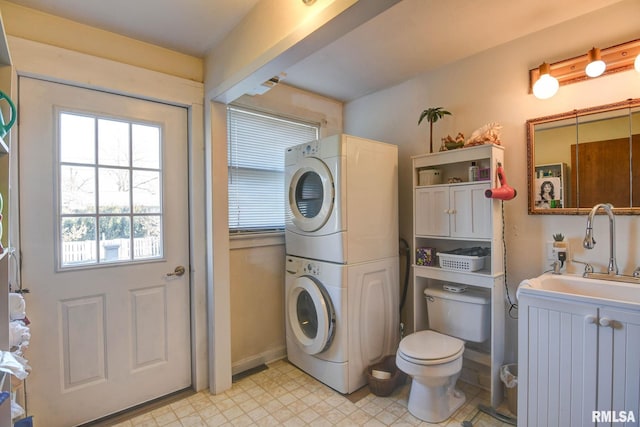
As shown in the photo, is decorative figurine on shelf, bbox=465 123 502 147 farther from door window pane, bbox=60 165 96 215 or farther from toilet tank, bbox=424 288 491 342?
door window pane, bbox=60 165 96 215

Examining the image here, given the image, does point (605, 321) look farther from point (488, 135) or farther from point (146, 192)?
point (146, 192)

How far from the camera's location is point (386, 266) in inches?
93.8

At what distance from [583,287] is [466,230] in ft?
2.15

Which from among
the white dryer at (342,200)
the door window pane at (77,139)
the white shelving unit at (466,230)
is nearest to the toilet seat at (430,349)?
the white shelving unit at (466,230)

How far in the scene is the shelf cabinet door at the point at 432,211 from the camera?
86.2 inches

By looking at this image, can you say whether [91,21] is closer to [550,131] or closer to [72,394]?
[72,394]

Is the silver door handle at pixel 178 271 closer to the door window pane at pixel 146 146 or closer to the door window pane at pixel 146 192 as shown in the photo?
the door window pane at pixel 146 192

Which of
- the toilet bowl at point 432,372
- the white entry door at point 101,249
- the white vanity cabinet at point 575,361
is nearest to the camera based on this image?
the white vanity cabinet at point 575,361

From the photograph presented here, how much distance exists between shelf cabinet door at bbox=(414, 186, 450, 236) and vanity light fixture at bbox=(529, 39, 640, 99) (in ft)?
2.66

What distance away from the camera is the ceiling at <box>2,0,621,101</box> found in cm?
166

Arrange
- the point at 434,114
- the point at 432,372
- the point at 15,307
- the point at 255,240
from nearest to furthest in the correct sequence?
the point at 15,307
the point at 432,372
the point at 434,114
the point at 255,240

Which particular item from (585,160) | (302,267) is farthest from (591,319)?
(302,267)

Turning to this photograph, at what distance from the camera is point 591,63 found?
5.60 ft

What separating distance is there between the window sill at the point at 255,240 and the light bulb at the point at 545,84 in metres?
2.01
